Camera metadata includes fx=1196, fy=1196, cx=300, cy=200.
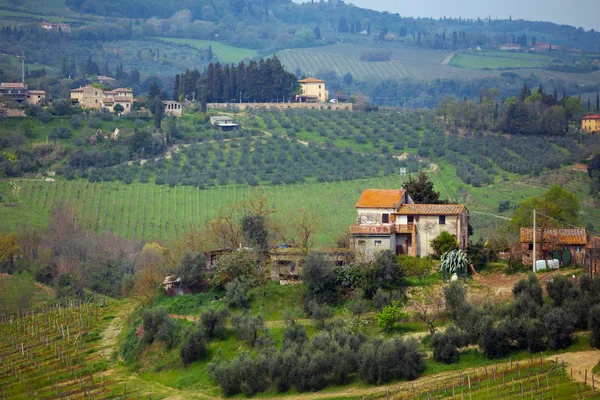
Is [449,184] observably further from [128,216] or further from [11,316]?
[11,316]

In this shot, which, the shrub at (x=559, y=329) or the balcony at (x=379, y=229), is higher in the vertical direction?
the balcony at (x=379, y=229)

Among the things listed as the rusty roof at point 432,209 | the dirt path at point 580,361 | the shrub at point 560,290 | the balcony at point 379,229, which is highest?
the rusty roof at point 432,209

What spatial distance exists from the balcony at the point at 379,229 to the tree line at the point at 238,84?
70509mm

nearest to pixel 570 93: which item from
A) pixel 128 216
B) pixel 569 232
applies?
pixel 128 216

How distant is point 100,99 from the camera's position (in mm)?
119375

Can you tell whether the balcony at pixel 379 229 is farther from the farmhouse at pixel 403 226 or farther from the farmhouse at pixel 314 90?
the farmhouse at pixel 314 90

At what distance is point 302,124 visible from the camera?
11325cm

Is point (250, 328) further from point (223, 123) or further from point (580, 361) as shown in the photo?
point (223, 123)

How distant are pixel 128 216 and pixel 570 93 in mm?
115437

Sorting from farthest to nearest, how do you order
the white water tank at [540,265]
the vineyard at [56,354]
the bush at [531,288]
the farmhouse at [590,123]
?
the farmhouse at [590,123] → the white water tank at [540,265] → the vineyard at [56,354] → the bush at [531,288]

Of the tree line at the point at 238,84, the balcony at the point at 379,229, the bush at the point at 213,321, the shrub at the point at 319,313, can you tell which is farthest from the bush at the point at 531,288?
the tree line at the point at 238,84

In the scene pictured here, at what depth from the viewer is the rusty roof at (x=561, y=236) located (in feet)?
170

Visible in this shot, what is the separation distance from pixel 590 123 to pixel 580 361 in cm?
7601

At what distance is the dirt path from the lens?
40.5 meters
